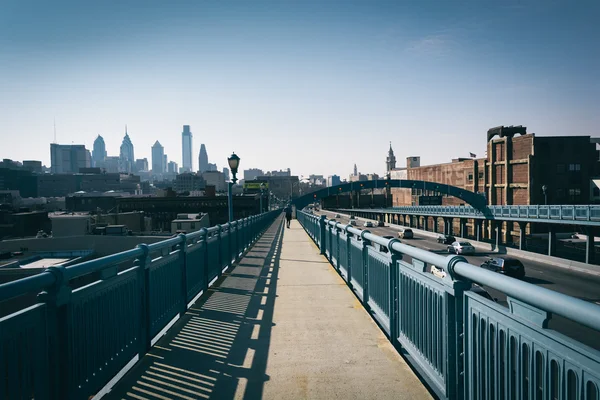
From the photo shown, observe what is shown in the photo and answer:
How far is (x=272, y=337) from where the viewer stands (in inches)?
234

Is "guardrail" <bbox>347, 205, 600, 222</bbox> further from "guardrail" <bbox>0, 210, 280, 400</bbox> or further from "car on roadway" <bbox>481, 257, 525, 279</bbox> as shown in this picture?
"guardrail" <bbox>0, 210, 280, 400</bbox>

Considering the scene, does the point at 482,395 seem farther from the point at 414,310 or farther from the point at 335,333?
the point at 335,333

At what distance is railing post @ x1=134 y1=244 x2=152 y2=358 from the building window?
240 ft

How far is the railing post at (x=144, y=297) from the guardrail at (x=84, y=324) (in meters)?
0.01

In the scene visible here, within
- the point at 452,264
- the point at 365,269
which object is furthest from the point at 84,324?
the point at 365,269

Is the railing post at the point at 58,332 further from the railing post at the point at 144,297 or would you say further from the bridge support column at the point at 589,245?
the bridge support column at the point at 589,245

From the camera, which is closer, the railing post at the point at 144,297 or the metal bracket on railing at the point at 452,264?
the metal bracket on railing at the point at 452,264

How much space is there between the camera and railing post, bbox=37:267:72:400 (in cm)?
323

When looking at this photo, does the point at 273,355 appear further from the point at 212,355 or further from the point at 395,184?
the point at 395,184

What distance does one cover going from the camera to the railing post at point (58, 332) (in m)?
3.23

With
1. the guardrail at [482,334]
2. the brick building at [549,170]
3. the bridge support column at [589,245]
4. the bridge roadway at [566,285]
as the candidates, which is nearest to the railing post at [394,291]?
the guardrail at [482,334]

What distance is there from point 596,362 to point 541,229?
224 ft

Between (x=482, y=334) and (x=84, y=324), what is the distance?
131 inches

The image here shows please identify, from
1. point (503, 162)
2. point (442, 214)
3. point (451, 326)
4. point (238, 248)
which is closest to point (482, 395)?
point (451, 326)
